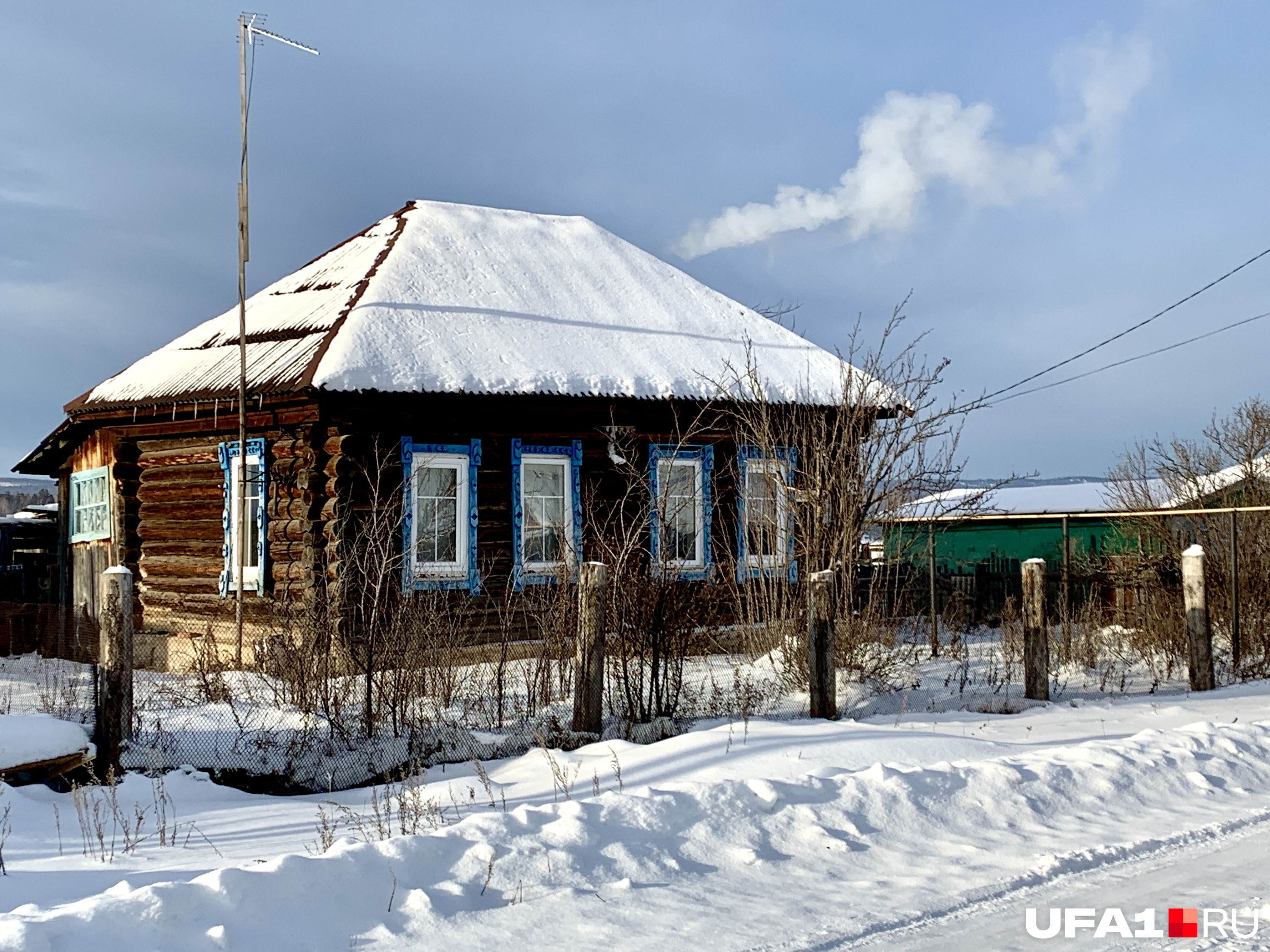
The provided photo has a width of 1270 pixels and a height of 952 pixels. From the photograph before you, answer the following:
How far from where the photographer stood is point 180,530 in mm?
14031

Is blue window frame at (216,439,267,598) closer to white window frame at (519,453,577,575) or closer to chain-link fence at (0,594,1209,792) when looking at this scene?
chain-link fence at (0,594,1209,792)

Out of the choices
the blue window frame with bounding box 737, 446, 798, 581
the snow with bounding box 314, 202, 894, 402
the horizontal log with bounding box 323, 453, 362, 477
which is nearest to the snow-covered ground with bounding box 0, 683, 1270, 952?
the blue window frame with bounding box 737, 446, 798, 581

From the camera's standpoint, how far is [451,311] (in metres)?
14.2

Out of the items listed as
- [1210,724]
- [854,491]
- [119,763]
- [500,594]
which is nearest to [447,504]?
[500,594]

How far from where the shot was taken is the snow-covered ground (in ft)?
13.6

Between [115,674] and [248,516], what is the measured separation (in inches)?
246

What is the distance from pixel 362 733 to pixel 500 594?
532cm

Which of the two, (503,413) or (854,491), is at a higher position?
(503,413)

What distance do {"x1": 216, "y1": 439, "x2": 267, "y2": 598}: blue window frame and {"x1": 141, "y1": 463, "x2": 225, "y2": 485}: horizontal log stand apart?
21 cm

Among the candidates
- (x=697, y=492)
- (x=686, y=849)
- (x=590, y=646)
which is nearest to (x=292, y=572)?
(x=697, y=492)

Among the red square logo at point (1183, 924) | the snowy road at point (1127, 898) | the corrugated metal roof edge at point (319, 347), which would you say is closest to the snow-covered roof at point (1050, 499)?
the corrugated metal roof edge at point (319, 347)

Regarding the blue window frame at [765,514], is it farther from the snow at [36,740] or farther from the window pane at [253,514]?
the window pane at [253,514]

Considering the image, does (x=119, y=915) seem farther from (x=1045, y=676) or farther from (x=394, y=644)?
(x=1045, y=676)

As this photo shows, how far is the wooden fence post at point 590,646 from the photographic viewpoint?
309 inches
